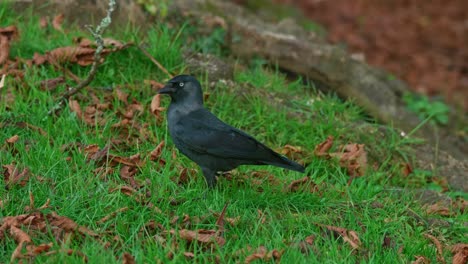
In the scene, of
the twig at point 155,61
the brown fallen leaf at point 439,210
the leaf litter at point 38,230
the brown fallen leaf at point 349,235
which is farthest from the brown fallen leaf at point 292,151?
the leaf litter at point 38,230

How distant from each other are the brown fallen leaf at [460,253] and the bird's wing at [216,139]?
1.22m

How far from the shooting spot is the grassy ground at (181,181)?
13.8 feet

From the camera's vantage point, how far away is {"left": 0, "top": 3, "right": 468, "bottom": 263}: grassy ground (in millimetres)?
4219

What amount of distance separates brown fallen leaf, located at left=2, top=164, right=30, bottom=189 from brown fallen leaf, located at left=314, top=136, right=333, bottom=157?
2118 millimetres

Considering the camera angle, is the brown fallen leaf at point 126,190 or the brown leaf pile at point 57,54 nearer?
the brown fallen leaf at point 126,190

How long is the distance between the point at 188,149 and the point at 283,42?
9.26 feet

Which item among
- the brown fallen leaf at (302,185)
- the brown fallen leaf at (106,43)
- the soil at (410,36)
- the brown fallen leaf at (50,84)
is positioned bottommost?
the soil at (410,36)

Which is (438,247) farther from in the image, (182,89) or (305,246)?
(182,89)

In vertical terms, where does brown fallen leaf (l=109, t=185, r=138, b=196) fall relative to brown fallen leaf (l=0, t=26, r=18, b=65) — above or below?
below

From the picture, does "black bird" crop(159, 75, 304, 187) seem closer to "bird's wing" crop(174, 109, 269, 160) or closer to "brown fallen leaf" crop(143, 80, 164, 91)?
"bird's wing" crop(174, 109, 269, 160)

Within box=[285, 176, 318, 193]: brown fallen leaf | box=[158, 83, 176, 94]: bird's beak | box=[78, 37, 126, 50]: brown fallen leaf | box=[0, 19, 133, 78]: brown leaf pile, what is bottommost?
box=[285, 176, 318, 193]: brown fallen leaf

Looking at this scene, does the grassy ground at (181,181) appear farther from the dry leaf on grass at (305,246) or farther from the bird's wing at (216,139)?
the bird's wing at (216,139)

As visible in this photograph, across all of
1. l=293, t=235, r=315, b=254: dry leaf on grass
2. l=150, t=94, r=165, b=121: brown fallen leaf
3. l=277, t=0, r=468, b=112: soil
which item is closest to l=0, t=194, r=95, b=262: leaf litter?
l=293, t=235, r=315, b=254: dry leaf on grass

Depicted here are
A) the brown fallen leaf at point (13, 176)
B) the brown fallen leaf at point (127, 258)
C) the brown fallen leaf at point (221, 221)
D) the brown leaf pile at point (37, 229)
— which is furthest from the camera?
the brown fallen leaf at point (13, 176)
